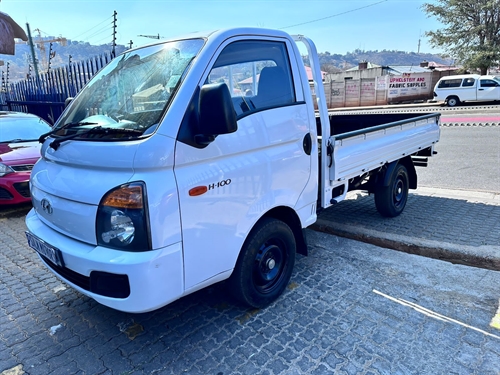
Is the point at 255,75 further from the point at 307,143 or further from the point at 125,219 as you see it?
the point at 125,219

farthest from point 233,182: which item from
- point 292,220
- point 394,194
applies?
point 394,194

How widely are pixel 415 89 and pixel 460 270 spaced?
28776 mm

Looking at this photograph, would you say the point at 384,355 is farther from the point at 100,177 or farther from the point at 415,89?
the point at 415,89

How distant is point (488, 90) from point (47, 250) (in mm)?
24724

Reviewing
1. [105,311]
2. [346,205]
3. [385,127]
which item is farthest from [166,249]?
[346,205]

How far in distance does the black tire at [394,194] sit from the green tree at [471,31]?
95.5 feet

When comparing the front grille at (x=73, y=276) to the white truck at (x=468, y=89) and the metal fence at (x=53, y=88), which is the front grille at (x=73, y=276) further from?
the white truck at (x=468, y=89)

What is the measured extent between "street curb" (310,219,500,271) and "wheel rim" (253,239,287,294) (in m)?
1.73

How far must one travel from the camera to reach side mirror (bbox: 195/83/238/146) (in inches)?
82.3

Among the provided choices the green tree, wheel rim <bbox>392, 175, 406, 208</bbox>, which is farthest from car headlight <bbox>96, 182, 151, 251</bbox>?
the green tree

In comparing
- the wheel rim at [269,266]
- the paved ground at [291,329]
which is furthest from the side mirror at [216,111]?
the paved ground at [291,329]

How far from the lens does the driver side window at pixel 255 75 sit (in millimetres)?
2591

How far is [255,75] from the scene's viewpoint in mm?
2875

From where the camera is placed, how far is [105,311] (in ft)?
9.80
